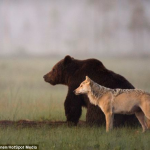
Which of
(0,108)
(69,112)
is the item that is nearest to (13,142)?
(69,112)

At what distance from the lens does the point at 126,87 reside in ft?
28.7

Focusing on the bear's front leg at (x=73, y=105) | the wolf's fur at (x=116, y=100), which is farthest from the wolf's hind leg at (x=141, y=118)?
the bear's front leg at (x=73, y=105)

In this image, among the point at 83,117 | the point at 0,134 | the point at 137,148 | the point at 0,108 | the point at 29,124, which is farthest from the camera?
the point at 0,108

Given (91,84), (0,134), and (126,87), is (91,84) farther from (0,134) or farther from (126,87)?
(0,134)

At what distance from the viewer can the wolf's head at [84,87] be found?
819 cm

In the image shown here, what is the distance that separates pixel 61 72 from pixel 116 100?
1.72 m

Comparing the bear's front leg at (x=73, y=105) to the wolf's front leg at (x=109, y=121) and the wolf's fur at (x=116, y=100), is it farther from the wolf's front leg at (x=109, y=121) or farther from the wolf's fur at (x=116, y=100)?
the wolf's front leg at (x=109, y=121)

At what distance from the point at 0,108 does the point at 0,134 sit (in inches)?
160

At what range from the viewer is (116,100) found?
26.4ft

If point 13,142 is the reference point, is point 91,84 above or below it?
above

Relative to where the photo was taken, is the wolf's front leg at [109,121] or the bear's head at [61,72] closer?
the wolf's front leg at [109,121]

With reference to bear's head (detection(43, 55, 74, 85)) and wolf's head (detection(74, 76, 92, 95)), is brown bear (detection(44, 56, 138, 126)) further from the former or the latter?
wolf's head (detection(74, 76, 92, 95))

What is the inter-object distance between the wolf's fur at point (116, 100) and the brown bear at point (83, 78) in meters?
0.43

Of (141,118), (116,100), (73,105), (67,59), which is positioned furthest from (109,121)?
(67,59)
